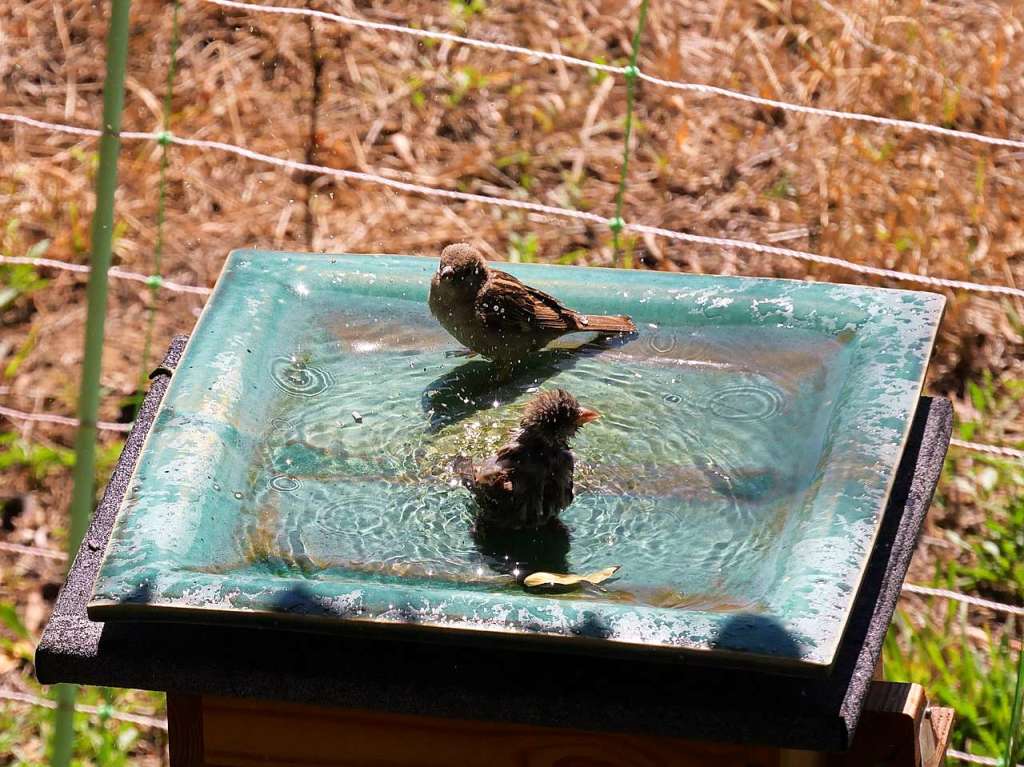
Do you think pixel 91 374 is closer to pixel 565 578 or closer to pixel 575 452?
pixel 575 452

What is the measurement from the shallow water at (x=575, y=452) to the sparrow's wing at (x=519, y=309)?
5.5 inches

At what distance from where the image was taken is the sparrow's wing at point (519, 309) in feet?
13.9

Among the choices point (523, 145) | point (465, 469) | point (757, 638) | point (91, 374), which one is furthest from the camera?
point (523, 145)

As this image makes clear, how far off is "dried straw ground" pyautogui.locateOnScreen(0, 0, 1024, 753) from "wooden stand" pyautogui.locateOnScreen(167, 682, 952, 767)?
11.8 feet

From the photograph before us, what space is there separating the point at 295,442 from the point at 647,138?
14.9ft

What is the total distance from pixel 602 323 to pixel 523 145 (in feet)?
12.6

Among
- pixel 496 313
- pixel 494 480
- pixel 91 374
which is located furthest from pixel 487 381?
pixel 91 374

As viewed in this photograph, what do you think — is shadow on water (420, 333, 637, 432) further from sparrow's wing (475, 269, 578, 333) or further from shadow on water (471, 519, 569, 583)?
shadow on water (471, 519, 569, 583)

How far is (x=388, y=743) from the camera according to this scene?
10.4 feet

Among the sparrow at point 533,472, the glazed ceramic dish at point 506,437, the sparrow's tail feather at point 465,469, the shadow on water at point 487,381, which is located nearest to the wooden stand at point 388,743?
the glazed ceramic dish at point 506,437

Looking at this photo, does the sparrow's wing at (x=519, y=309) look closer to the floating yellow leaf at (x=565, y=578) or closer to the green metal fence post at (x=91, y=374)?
the floating yellow leaf at (x=565, y=578)

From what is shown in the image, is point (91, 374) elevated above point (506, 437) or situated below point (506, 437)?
below

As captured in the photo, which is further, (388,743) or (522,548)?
(522,548)

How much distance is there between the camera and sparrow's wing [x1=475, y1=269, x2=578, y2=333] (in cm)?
425
